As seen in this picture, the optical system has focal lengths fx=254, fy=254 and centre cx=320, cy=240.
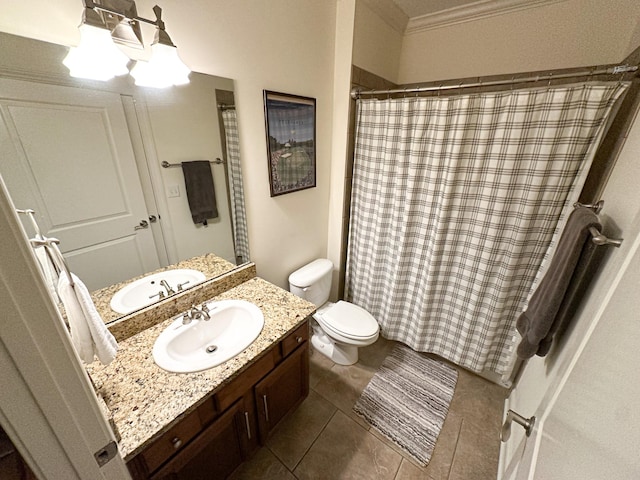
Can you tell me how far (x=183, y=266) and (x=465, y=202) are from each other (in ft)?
5.21

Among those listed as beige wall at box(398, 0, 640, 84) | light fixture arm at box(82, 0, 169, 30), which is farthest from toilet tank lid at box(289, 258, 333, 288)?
beige wall at box(398, 0, 640, 84)

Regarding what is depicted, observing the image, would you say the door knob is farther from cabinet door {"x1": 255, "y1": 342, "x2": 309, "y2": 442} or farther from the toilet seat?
the toilet seat

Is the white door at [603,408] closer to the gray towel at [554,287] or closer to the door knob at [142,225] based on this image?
the gray towel at [554,287]

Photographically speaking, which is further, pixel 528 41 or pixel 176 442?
pixel 528 41

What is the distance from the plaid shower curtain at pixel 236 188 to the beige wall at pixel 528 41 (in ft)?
5.33

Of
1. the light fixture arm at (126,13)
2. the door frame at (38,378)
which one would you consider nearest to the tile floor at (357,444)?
the door frame at (38,378)

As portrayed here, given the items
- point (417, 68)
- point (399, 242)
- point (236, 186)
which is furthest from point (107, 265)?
point (417, 68)

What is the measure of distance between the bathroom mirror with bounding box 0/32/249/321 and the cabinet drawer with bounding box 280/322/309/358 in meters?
0.53

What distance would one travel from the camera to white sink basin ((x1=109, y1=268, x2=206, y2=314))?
42.4 inches

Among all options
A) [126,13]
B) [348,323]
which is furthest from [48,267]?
[348,323]

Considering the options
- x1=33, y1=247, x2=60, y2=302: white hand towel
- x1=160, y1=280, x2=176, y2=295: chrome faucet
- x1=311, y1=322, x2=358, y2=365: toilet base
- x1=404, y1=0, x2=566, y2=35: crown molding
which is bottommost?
x1=311, y1=322, x2=358, y2=365: toilet base

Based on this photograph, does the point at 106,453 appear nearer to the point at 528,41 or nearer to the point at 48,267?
the point at 48,267

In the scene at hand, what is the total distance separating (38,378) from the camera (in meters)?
0.38

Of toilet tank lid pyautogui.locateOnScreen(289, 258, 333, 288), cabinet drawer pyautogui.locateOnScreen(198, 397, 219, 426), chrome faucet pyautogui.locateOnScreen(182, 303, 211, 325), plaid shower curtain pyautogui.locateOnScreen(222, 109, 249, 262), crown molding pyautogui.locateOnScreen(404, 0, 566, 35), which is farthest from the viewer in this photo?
toilet tank lid pyautogui.locateOnScreen(289, 258, 333, 288)
